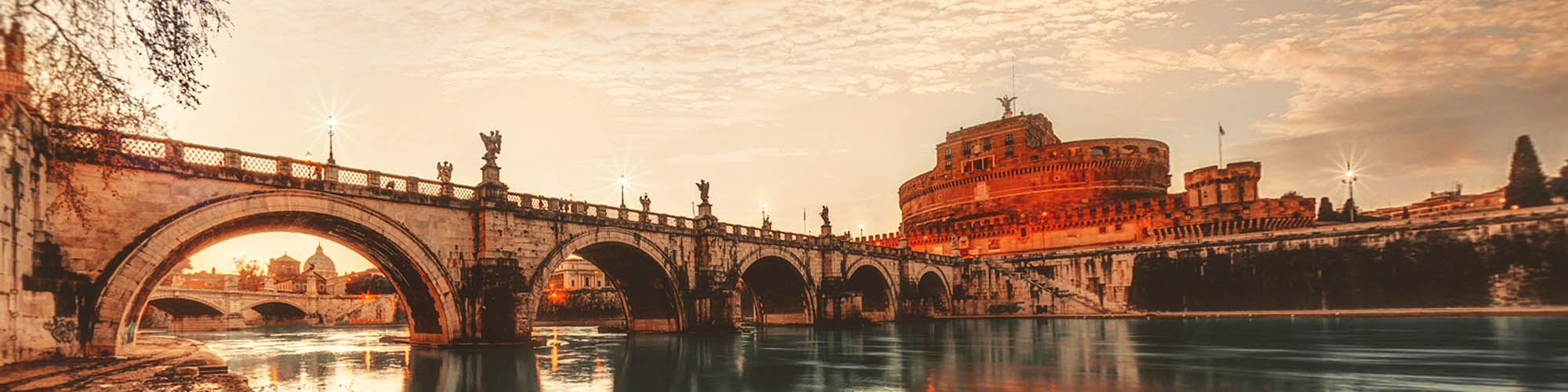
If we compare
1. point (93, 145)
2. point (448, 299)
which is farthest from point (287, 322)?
point (93, 145)

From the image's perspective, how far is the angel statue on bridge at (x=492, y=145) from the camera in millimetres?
30627

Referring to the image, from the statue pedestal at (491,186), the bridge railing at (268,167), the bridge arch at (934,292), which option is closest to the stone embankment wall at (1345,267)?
the bridge arch at (934,292)

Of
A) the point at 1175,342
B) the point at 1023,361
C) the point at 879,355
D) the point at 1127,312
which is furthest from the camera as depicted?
the point at 1127,312

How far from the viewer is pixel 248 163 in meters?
24.2

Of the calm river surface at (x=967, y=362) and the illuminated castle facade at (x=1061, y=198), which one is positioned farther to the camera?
the illuminated castle facade at (x=1061, y=198)

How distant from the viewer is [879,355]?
28.2 m

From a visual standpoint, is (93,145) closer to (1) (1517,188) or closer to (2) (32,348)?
(2) (32,348)

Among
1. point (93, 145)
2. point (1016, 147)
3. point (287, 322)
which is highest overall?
point (1016, 147)

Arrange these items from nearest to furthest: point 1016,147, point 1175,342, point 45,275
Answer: point 45,275, point 1175,342, point 1016,147

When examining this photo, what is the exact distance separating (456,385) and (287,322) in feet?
236

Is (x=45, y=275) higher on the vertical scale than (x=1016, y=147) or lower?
lower

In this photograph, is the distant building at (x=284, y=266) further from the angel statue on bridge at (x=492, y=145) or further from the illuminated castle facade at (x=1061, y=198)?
the angel statue on bridge at (x=492, y=145)

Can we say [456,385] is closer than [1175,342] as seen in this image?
Yes

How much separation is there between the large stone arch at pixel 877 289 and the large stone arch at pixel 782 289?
7.50 metres
